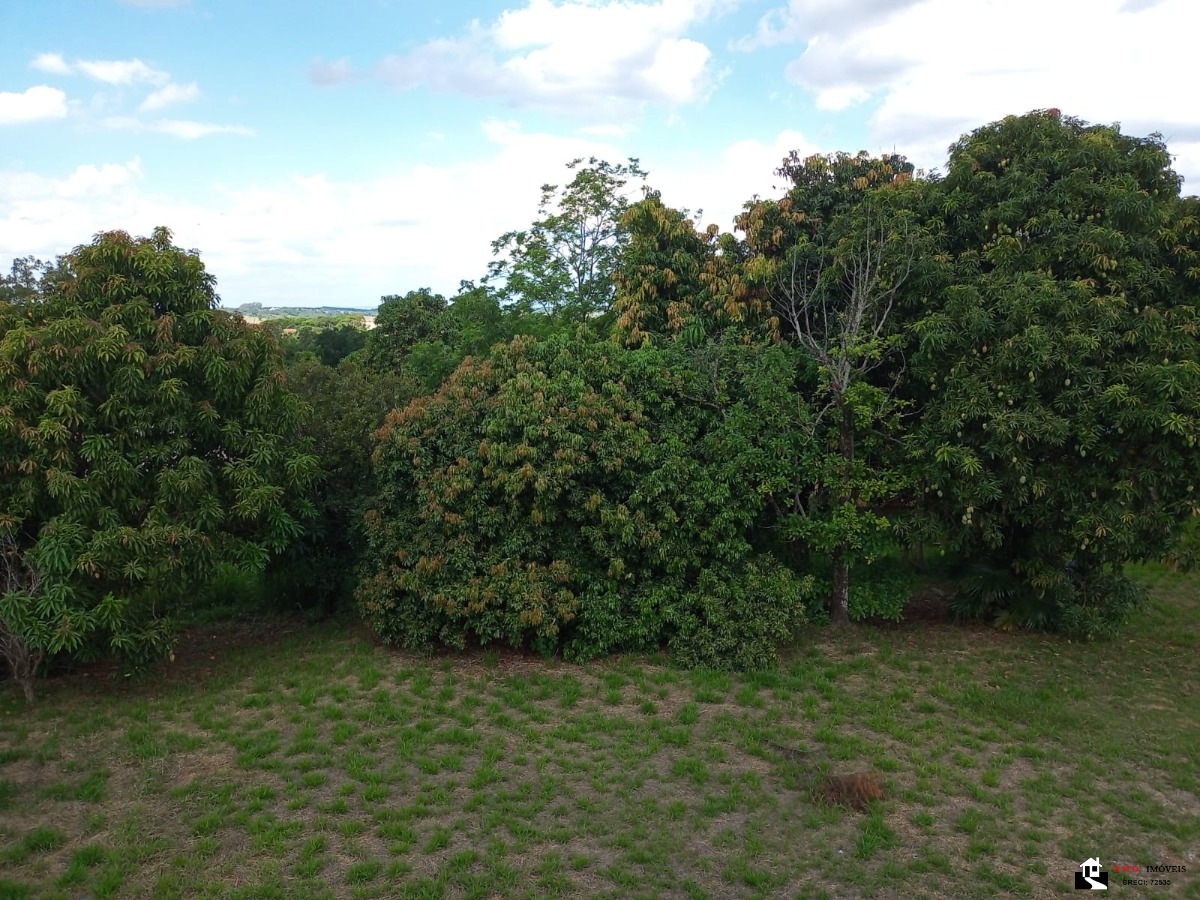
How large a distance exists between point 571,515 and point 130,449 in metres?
5.39

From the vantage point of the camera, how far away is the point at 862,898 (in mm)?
6387

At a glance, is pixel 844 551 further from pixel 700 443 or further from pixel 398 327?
pixel 398 327

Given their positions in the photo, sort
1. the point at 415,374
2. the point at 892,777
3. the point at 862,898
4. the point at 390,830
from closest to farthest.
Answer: the point at 862,898
the point at 390,830
the point at 892,777
the point at 415,374

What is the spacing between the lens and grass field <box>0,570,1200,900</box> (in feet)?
21.8

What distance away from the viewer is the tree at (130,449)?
29.3 feet

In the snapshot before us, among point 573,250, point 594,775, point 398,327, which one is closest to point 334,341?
point 398,327

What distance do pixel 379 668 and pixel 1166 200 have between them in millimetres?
12871

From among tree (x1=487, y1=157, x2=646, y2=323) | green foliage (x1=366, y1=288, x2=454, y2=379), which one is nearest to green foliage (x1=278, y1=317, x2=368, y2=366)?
green foliage (x1=366, y1=288, x2=454, y2=379)

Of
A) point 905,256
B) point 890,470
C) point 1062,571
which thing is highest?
point 905,256

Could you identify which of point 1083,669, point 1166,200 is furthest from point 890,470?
point 1166,200

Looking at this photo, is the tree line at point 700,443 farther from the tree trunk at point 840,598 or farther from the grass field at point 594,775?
the grass field at point 594,775

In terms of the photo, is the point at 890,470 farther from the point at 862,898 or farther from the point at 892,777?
the point at 862,898

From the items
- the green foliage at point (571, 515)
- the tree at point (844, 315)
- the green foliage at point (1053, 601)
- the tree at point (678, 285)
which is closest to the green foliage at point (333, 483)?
the green foliage at point (571, 515)

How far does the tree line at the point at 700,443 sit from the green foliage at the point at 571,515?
5 cm
